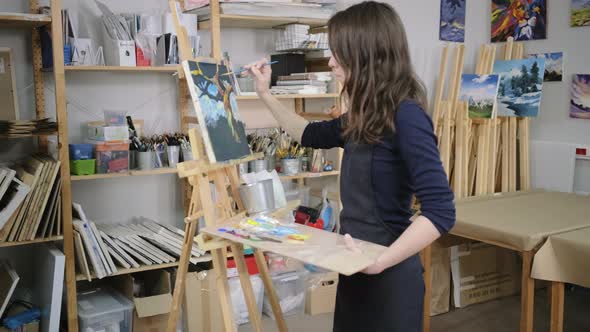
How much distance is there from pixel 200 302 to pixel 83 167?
2.86ft

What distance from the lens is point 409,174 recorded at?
4.82 ft

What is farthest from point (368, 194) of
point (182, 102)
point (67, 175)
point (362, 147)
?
point (182, 102)

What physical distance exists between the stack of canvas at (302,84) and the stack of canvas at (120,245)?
0.95 meters

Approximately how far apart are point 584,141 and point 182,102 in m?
2.50

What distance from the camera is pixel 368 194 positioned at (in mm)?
1520

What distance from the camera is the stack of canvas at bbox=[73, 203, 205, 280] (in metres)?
2.66

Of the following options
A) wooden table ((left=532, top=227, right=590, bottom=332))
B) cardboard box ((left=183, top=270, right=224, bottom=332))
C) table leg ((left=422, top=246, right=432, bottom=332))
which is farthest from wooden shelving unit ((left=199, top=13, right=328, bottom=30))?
wooden table ((left=532, top=227, right=590, bottom=332))

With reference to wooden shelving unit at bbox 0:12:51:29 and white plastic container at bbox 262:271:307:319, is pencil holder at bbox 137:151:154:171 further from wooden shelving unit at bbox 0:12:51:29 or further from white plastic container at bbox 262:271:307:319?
white plastic container at bbox 262:271:307:319

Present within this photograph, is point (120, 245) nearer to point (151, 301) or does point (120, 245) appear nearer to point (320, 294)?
point (151, 301)

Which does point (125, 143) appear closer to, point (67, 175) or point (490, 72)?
point (67, 175)

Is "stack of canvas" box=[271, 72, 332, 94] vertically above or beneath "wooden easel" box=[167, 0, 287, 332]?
above

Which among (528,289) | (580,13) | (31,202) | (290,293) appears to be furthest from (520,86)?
(31,202)

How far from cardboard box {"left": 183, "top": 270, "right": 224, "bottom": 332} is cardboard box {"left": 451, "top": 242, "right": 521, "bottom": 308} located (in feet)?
4.77

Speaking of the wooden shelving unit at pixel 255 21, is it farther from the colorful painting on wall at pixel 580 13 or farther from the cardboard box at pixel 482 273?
the colorful painting on wall at pixel 580 13
